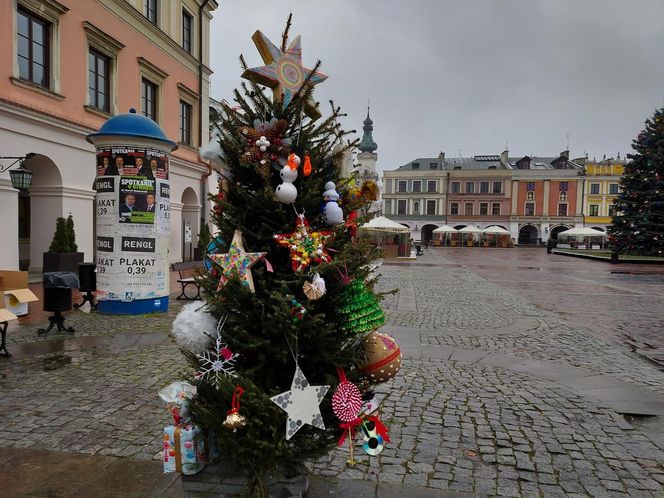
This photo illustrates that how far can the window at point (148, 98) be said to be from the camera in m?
17.4

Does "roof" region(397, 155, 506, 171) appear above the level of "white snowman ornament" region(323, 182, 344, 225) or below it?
above

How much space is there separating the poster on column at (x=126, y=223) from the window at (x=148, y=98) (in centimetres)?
982

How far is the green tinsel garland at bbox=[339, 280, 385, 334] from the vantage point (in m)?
2.51

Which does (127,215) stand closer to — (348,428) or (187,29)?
(348,428)

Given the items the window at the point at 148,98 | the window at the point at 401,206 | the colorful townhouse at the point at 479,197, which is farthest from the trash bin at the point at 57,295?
the colorful townhouse at the point at 479,197

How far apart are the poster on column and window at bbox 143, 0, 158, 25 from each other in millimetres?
11583

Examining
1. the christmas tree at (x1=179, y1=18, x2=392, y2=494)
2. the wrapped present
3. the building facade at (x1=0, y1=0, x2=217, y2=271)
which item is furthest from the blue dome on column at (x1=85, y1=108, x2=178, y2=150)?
the wrapped present

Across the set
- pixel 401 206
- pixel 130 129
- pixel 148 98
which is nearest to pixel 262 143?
pixel 130 129

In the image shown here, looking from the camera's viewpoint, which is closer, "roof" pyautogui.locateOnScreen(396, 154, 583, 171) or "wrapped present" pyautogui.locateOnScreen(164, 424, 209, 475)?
"wrapped present" pyautogui.locateOnScreen(164, 424, 209, 475)

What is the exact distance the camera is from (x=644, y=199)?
91.2 ft

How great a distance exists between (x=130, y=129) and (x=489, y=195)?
213 ft

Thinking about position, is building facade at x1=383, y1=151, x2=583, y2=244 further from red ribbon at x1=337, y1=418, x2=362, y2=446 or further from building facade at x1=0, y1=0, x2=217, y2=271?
red ribbon at x1=337, y1=418, x2=362, y2=446

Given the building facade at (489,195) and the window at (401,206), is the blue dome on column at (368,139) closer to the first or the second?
the building facade at (489,195)

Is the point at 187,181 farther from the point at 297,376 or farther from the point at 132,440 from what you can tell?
the point at 297,376
